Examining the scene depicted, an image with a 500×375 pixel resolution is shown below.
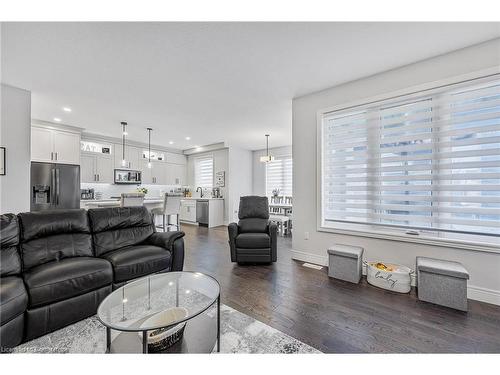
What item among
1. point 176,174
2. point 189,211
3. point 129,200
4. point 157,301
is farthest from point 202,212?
point 157,301

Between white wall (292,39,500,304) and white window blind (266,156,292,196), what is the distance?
136 inches

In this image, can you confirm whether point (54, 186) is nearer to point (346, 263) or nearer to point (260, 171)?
point (260, 171)

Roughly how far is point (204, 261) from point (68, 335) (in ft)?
6.17

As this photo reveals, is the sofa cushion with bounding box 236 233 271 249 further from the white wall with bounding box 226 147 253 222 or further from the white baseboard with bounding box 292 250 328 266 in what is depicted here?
the white wall with bounding box 226 147 253 222

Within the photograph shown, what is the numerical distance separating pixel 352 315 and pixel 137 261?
7.18 ft

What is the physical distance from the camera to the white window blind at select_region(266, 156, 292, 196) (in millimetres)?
6879

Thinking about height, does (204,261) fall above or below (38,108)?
below

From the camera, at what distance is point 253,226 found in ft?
11.5

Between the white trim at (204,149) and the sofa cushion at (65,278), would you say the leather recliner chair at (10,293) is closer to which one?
the sofa cushion at (65,278)

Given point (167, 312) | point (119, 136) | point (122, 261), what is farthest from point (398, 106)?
point (119, 136)

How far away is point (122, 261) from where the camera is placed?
2109mm
